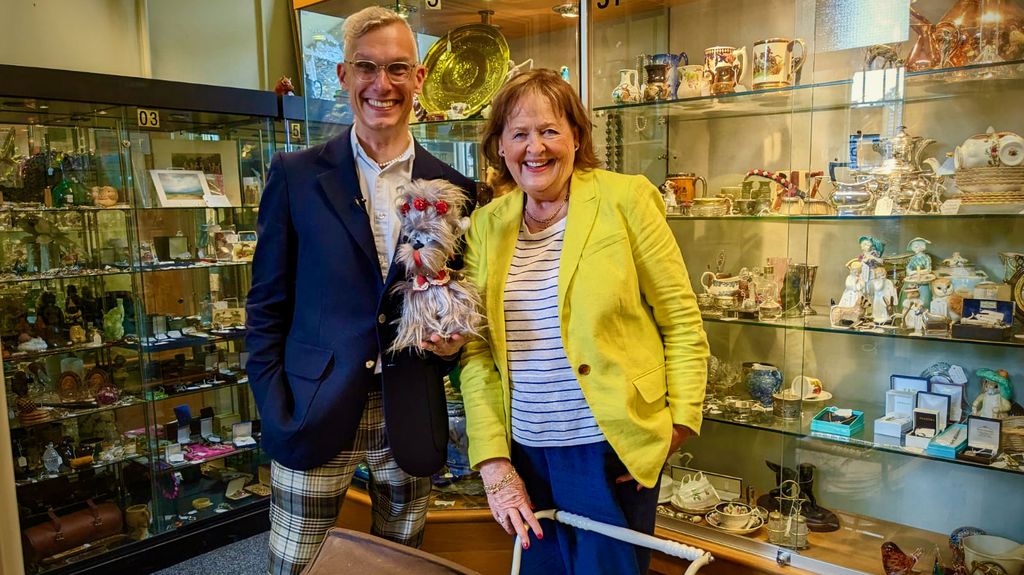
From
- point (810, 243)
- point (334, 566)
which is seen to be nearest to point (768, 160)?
point (810, 243)

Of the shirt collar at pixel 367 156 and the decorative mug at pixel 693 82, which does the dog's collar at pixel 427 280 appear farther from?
the decorative mug at pixel 693 82

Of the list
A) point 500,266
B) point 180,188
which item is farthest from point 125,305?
point 500,266

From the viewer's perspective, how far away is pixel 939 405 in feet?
7.13

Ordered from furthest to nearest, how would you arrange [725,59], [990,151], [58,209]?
[58,209] → [725,59] → [990,151]

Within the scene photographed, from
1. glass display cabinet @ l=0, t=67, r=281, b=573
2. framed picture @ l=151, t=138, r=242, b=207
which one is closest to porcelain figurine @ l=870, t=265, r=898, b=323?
glass display cabinet @ l=0, t=67, r=281, b=573

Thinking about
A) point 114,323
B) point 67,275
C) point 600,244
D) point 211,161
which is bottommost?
point 114,323

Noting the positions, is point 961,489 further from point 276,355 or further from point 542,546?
point 276,355

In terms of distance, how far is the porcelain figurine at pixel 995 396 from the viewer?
6.79 ft

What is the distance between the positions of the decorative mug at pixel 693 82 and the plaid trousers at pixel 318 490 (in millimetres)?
1528

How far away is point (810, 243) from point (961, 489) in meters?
0.89

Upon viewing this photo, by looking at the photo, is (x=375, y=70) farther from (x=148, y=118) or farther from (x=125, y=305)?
(x=125, y=305)

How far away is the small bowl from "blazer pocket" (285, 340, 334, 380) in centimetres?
145

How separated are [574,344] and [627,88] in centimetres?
137

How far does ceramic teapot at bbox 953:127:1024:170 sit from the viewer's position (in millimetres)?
1975
